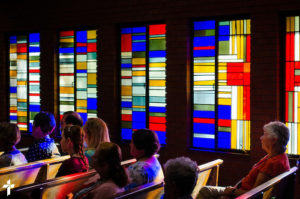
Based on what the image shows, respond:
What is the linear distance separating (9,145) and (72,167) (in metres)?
0.84

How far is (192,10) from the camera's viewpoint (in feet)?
21.7

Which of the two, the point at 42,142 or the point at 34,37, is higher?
the point at 34,37

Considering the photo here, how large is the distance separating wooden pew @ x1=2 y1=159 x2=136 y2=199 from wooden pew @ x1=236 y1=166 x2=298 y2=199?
4.56ft

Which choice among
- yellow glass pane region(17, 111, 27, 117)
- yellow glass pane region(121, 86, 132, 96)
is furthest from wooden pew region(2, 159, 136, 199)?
yellow glass pane region(17, 111, 27, 117)

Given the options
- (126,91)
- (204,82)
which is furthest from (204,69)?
(126,91)

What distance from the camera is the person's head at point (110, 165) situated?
3.09 metres

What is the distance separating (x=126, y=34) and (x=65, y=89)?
68.7 inches

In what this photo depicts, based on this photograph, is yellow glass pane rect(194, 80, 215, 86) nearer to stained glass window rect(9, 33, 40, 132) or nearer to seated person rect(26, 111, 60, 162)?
seated person rect(26, 111, 60, 162)

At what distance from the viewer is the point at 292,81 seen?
5.79 m

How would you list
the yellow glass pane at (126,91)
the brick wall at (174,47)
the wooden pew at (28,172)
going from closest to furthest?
1. the wooden pew at (28,172)
2. the brick wall at (174,47)
3. the yellow glass pane at (126,91)

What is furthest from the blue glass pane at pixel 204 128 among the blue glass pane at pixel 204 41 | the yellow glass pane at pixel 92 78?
the yellow glass pane at pixel 92 78

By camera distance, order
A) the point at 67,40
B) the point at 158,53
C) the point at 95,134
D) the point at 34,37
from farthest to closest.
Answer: the point at 34,37 → the point at 67,40 → the point at 158,53 → the point at 95,134

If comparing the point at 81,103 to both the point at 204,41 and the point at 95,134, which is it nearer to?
the point at 204,41

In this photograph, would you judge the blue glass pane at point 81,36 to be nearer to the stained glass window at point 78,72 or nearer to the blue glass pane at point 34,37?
the stained glass window at point 78,72
